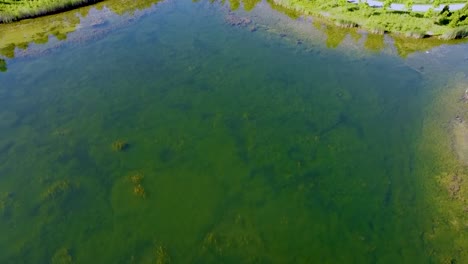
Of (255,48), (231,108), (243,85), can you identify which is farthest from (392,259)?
(255,48)

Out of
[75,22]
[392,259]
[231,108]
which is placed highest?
[75,22]

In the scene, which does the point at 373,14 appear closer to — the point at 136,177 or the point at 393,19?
the point at 393,19

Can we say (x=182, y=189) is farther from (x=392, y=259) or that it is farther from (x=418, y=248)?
(x=418, y=248)

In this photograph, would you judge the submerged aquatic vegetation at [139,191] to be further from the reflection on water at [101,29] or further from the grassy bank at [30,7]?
the grassy bank at [30,7]

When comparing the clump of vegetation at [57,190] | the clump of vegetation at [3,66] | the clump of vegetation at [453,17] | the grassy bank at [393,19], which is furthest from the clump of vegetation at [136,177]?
the clump of vegetation at [453,17]

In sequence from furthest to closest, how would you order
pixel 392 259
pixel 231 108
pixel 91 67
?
pixel 91 67, pixel 231 108, pixel 392 259

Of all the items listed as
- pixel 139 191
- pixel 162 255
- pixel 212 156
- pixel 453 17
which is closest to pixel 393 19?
pixel 453 17

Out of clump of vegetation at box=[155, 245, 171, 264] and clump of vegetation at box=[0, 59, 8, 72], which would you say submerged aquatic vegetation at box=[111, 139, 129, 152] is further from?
clump of vegetation at box=[0, 59, 8, 72]
